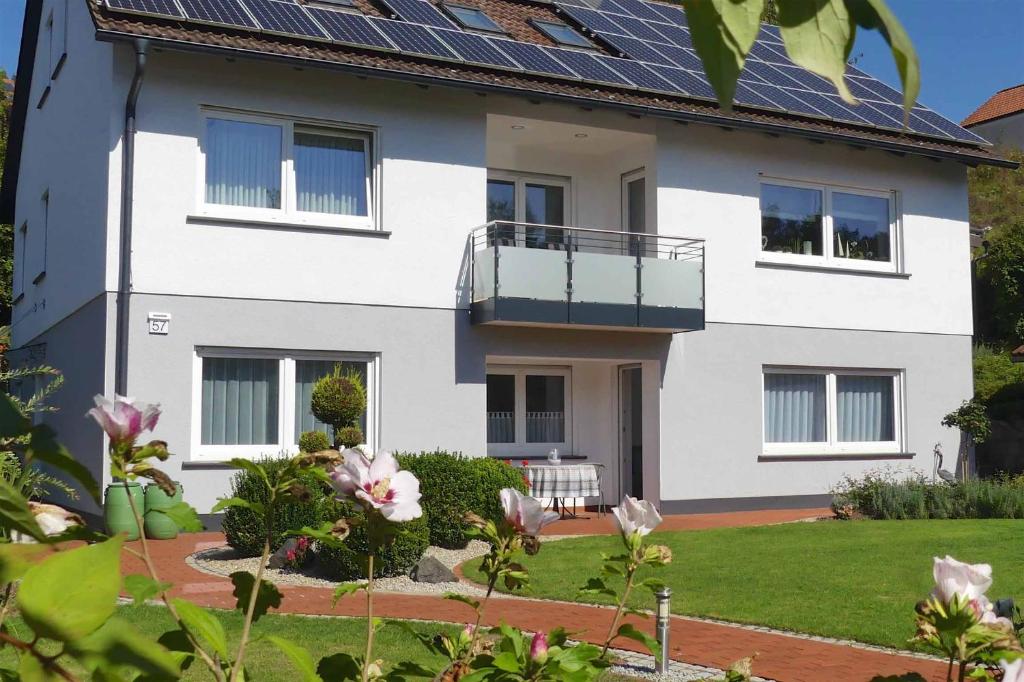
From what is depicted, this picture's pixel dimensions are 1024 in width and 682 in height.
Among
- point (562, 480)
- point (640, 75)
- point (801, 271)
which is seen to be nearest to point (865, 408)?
point (801, 271)

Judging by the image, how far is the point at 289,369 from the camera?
14.5m

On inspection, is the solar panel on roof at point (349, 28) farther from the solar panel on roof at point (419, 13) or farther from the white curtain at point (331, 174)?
the white curtain at point (331, 174)

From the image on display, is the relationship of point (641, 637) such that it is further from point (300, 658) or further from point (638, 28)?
point (638, 28)

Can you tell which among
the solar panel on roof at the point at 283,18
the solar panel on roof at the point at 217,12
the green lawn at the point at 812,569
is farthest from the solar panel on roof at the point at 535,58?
the green lawn at the point at 812,569

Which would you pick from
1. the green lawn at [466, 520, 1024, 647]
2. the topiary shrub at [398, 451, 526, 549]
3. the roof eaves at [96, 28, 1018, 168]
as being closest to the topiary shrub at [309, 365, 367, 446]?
the topiary shrub at [398, 451, 526, 549]

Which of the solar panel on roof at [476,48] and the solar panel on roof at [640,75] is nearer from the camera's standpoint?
the solar panel on roof at [476,48]

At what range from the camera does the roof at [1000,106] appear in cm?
4875

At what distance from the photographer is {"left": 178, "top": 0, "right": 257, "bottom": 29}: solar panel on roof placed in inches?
542

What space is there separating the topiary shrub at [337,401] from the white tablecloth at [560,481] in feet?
10.3

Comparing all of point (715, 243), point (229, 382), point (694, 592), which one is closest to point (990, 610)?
point (694, 592)

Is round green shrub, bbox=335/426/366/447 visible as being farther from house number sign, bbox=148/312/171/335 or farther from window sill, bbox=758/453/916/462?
window sill, bbox=758/453/916/462

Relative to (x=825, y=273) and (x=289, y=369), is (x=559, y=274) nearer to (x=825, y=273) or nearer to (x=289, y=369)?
(x=289, y=369)

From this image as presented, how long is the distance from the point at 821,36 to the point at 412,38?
15.3m

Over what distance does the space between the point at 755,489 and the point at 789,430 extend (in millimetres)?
1331
